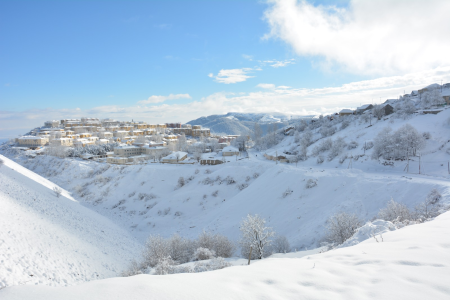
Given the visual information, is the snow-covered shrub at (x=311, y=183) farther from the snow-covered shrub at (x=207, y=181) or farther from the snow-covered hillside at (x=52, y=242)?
the snow-covered hillside at (x=52, y=242)

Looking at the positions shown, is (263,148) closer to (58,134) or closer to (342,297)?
(342,297)

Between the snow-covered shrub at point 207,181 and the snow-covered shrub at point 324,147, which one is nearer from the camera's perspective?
the snow-covered shrub at point 207,181

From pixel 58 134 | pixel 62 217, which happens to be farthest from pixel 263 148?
pixel 58 134

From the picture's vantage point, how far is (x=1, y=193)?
21844 mm

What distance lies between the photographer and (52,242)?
17.0 m

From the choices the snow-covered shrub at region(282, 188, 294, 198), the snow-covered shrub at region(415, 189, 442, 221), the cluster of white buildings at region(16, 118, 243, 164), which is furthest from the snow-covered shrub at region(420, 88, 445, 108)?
the cluster of white buildings at region(16, 118, 243, 164)

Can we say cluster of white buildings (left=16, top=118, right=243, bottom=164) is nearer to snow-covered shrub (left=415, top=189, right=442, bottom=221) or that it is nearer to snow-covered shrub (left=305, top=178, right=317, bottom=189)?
snow-covered shrub (left=305, top=178, right=317, bottom=189)

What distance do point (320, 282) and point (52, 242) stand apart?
20595 millimetres

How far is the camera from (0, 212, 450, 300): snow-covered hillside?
3.75 m

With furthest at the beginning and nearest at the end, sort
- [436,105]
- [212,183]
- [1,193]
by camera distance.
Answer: [436,105], [212,183], [1,193]

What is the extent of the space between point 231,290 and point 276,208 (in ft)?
65.8

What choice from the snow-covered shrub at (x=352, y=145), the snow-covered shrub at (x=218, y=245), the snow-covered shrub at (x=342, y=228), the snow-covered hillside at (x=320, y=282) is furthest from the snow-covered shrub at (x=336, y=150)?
the snow-covered hillside at (x=320, y=282)

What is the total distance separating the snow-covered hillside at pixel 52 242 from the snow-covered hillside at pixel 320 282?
10.0 meters

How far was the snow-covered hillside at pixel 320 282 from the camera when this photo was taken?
147 inches
